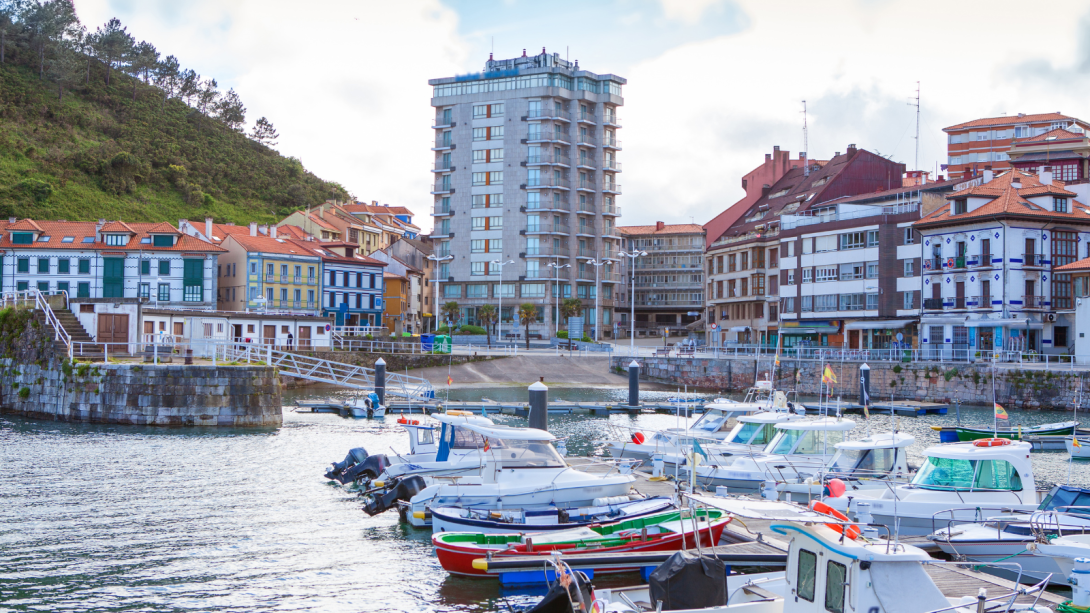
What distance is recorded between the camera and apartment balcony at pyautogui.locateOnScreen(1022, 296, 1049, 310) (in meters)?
68.2

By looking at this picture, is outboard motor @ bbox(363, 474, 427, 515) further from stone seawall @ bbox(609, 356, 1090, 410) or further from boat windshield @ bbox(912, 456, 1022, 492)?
stone seawall @ bbox(609, 356, 1090, 410)

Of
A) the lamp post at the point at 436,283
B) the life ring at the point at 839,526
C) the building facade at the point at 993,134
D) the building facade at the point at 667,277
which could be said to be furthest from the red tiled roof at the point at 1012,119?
the life ring at the point at 839,526

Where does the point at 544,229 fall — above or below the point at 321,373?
above

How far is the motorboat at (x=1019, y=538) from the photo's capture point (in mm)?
18172

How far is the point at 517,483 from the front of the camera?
938 inches

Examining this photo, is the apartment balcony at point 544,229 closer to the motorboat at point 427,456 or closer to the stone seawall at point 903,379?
the stone seawall at point 903,379

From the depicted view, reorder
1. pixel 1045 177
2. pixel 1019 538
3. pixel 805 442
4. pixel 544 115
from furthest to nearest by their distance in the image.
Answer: pixel 544 115 → pixel 1045 177 → pixel 805 442 → pixel 1019 538

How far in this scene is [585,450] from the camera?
3919cm

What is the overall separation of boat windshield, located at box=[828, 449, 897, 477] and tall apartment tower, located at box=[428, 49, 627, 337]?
85123mm

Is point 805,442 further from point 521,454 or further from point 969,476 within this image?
point 521,454

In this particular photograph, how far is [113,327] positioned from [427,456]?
36872 millimetres

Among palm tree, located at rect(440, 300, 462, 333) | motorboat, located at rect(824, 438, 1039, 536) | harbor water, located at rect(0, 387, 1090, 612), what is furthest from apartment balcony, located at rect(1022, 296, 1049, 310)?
palm tree, located at rect(440, 300, 462, 333)

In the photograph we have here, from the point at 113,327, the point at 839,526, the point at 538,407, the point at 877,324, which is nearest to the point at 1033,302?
the point at 877,324

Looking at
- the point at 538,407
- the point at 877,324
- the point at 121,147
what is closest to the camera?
the point at 538,407
